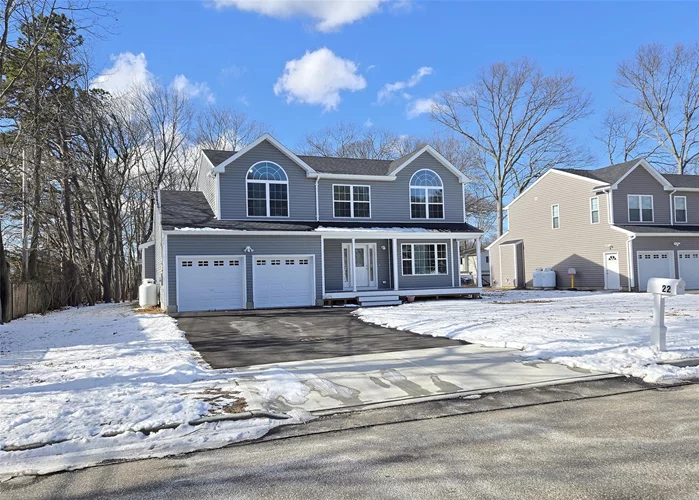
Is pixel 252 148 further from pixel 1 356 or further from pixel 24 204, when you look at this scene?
pixel 1 356

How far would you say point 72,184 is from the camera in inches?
1089

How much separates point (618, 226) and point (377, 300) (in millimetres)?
13680

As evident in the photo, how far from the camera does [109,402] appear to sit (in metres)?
5.70

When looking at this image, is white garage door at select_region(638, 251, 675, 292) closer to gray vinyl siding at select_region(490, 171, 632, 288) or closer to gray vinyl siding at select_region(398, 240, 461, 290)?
gray vinyl siding at select_region(490, 171, 632, 288)

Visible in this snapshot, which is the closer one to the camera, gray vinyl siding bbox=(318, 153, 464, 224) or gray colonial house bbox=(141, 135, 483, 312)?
gray colonial house bbox=(141, 135, 483, 312)

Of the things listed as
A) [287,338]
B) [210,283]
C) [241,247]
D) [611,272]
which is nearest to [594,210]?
[611,272]

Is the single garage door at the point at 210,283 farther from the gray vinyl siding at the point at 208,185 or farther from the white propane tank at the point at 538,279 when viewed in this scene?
the white propane tank at the point at 538,279

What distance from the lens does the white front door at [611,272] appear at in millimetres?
24531

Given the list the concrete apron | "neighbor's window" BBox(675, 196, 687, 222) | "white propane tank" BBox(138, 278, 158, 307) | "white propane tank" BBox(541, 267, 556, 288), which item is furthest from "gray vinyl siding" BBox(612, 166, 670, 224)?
"white propane tank" BBox(138, 278, 158, 307)

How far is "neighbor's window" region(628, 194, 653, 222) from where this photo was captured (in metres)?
25.5

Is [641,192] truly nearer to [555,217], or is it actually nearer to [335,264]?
[555,217]

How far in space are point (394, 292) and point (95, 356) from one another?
1295 cm

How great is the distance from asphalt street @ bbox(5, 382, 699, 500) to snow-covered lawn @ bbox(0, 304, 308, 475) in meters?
0.40

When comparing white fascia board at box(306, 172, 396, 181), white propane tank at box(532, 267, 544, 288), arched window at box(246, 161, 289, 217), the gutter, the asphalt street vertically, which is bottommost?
the asphalt street
